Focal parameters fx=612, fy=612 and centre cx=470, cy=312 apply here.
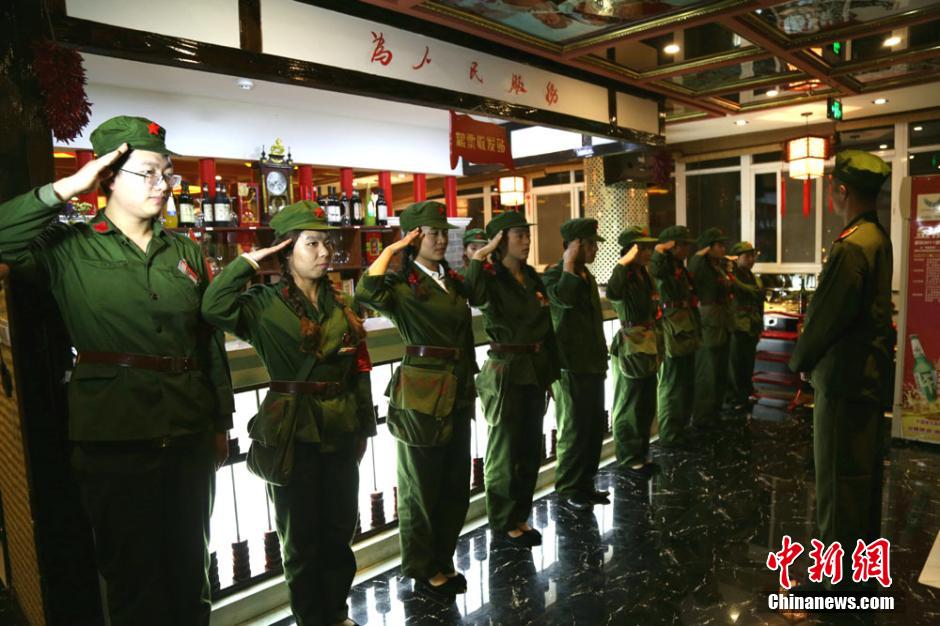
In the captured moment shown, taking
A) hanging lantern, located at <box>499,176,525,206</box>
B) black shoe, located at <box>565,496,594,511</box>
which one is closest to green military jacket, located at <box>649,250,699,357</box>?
black shoe, located at <box>565,496,594,511</box>

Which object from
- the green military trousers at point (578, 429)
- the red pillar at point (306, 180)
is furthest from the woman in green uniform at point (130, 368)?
the red pillar at point (306, 180)

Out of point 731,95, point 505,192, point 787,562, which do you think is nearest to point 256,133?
point 505,192

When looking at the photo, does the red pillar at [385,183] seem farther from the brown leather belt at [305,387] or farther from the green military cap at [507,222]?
the brown leather belt at [305,387]

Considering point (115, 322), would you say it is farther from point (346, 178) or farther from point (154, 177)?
point (346, 178)

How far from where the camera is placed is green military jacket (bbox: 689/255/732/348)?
17.3 ft

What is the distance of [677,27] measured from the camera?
350 centimetres

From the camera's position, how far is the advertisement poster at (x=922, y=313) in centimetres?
456

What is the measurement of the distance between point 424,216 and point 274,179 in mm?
3604

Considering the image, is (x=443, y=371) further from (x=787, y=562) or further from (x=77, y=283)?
(x=787, y=562)

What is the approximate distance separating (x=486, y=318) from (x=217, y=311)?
153 cm

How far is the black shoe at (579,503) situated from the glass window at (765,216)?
685 cm

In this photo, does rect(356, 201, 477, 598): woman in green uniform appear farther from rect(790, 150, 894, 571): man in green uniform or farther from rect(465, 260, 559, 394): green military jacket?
rect(790, 150, 894, 571): man in green uniform

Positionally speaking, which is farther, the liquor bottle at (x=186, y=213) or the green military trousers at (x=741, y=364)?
the green military trousers at (x=741, y=364)

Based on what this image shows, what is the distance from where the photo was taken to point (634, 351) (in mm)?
4133
